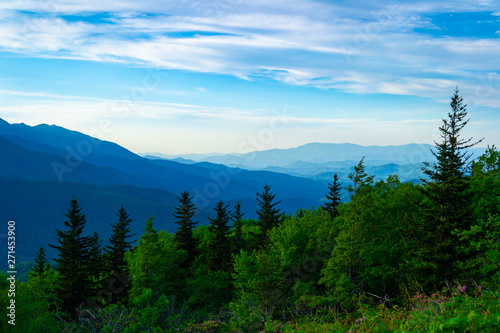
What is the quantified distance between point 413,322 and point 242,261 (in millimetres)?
31203

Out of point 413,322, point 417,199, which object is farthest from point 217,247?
point 413,322

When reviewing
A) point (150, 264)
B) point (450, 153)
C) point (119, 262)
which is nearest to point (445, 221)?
point (450, 153)

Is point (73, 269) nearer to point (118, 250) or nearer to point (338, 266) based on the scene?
point (118, 250)

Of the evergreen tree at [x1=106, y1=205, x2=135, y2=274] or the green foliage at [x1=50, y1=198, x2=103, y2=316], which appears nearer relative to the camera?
the green foliage at [x1=50, y1=198, x2=103, y2=316]

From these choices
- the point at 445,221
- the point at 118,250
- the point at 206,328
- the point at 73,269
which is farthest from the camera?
the point at 118,250

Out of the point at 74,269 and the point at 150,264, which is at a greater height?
the point at 150,264

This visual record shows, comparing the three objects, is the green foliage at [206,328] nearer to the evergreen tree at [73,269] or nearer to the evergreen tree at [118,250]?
the evergreen tree at [73,269]

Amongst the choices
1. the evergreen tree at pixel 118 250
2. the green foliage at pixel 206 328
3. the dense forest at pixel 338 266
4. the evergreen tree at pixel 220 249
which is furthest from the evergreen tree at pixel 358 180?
the evergreen tree at pixel 118 250

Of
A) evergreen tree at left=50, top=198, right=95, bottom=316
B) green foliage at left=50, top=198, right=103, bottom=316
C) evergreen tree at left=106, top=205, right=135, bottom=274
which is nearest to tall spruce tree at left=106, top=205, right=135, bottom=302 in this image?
evergreen tree at left=106, top=205, right=135, bottom=274

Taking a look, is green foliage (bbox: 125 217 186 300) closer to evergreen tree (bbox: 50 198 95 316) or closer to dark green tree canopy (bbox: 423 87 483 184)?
evergreen tree (bbox: 50 198 95 316)

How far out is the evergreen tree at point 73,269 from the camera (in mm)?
37375

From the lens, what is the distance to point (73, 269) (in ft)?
125

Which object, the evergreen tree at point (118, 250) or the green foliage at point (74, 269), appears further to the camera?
the evergreen tree at point (118, 250)

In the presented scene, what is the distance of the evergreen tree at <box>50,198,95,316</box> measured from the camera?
3738 centimetres
